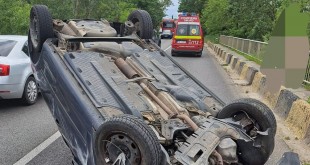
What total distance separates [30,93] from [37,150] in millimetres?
2998

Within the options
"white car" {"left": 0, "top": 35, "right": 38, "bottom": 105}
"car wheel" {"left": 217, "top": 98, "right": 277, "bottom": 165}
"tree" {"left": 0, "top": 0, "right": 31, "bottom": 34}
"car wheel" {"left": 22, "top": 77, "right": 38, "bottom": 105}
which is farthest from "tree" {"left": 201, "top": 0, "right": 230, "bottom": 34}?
"car wheel" {"left": 217, "top": 98, "right": 277, "bottom": 165}

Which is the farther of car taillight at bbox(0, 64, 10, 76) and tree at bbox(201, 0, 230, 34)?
tree at bbox(201, 0, 230, 34)

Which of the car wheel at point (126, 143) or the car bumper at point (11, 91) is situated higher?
A: the car wheel at point (126, 143)

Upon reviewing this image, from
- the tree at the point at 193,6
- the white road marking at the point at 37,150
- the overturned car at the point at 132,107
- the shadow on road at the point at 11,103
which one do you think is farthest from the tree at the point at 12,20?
the tree at the point at 193,6

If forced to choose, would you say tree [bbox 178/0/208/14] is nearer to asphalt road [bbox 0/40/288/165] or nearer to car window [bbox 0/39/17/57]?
car window [bbox 0/39/17/57]

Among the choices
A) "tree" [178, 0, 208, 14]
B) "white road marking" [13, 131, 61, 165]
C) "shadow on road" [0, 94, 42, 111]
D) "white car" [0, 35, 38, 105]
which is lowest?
"shadow on road" [0, 94, 42, 111]

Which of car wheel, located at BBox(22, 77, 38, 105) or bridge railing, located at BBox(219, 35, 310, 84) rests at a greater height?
bridge railing, located at BBox(219, 35, 310, 84)

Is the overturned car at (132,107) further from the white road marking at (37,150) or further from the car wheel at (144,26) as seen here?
the white road marking at (37,150)

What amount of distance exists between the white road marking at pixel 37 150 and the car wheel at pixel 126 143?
198 centimetres

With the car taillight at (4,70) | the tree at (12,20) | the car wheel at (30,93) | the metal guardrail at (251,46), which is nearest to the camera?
the car taillight at (4,70)

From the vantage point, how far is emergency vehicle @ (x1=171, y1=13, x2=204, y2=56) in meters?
25.3

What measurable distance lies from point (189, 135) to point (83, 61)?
65.9 inches

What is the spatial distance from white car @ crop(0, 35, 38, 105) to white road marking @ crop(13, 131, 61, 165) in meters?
1.79

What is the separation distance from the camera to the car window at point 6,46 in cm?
782
